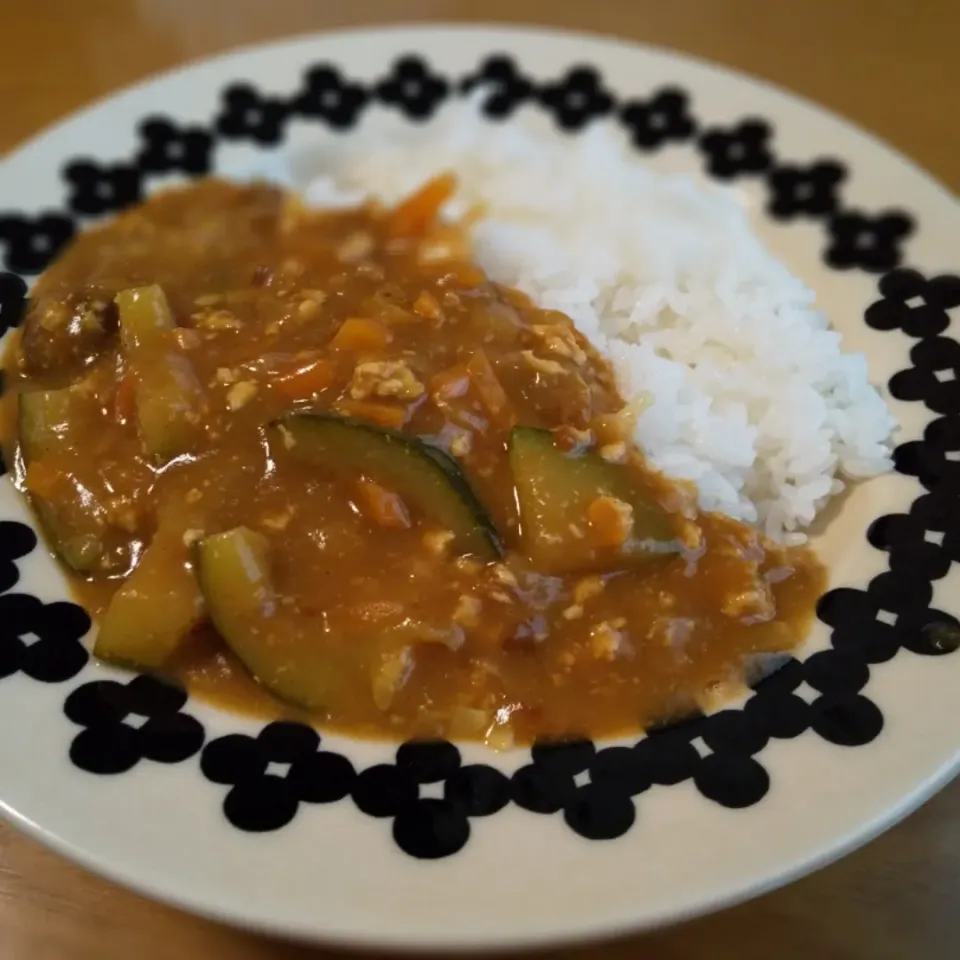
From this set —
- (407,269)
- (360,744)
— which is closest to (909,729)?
(360,744)

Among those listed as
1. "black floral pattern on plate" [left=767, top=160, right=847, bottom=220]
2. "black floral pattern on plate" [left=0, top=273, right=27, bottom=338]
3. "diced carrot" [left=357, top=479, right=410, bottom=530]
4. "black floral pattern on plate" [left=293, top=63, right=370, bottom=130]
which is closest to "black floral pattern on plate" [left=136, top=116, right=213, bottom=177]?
"black floral pattern on plate" [left=293, top=63, right=370, bottom=130]

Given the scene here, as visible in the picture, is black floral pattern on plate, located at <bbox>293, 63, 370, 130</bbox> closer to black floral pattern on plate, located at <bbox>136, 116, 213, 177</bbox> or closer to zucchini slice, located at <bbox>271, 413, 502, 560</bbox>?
black floral pattern on plate, located at <bbox>136, 116, 213, 177</bbox>

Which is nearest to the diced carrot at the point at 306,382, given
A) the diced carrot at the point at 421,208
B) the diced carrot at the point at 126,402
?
the diced carrot at the point at 126,402

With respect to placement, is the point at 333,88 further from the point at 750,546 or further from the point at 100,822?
the point at 100,822

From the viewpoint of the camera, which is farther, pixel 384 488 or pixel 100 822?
pixel 384 488

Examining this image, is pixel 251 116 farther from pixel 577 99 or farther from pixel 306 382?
pixel 306 382

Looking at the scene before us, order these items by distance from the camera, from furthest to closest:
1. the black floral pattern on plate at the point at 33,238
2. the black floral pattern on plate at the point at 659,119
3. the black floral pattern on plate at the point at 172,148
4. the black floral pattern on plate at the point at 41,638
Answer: the black floral pattern on plate at the point at 659,119 → the black floral pattern on plate at the point at 172,148 → the black floral pattern on plate at the point at 33,238 → the black floral pattern on plate at the point at 41,638

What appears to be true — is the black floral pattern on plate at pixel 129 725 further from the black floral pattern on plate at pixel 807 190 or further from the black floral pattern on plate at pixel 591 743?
the black floral pattern on plate at pixel 807 190

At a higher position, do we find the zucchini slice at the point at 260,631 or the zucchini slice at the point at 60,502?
the zucchini slice at the point at 60,502
